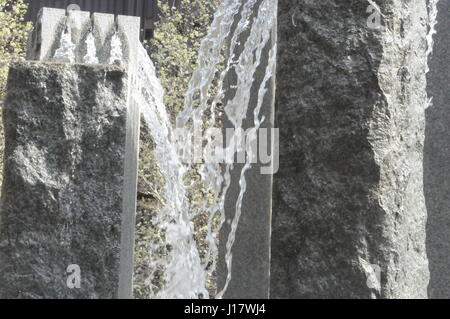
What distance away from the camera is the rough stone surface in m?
3.78

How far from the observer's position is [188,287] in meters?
3.42

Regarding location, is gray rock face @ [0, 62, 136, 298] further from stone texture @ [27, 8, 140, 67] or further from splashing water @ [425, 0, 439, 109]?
stone texture @ [27, 8, 140, 67]

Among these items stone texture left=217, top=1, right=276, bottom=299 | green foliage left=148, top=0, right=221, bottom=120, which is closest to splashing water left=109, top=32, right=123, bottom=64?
stone texture left=217, top=1, right=276, bottom=299

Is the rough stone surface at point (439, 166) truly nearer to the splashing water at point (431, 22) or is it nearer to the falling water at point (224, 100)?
the splashing water at point (431, 22)

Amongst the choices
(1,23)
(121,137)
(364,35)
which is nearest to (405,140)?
(364,35)

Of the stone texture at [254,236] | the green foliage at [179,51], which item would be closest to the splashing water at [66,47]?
the stone texture at [254,236]

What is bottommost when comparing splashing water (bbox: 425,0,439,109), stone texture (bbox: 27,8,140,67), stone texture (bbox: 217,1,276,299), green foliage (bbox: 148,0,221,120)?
stone texture (bbox: 217,1,276,299)

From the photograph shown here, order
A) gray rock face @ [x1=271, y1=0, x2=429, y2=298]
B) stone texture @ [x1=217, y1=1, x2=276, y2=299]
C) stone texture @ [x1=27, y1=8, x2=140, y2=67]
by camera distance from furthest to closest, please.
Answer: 1. stone texture @ [x1=27, y1=8, x2=140, y2=67]
2. stone texture @ [x1=217, y1=1, x2=276, y2=299]
3. gray rock face @ [x1=271, y1=0, x2=429, y2=298]

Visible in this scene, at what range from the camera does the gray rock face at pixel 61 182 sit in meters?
2.42

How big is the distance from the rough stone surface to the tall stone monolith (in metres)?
1.86

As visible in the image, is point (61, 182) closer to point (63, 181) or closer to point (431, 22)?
point (63, 181)

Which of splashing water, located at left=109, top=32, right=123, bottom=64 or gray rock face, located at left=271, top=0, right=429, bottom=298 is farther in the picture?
splashing water, located at left=109, top=32, right=123, bottom=64

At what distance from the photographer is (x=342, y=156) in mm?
2432

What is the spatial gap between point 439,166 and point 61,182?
83.0 inches
